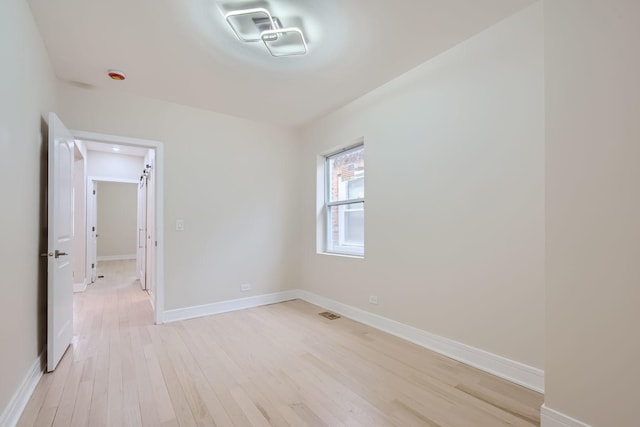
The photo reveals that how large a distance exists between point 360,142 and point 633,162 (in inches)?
98.7

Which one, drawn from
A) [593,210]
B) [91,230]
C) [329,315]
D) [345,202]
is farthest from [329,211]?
[91,230]

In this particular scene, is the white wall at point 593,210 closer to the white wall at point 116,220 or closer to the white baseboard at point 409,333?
the white baseboard at point 409,333

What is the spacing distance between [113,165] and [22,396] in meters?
5.71

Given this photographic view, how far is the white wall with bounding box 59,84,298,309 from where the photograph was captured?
10.8 ft

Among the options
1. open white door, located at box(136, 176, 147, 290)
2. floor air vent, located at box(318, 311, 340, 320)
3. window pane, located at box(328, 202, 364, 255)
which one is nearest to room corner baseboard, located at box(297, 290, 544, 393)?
floor air vent, located at box(318, 311, 340, 320)

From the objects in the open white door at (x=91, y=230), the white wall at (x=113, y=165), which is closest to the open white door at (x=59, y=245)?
the open white door at (x=91, y=230)

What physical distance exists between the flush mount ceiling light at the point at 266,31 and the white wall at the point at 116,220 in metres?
8.89

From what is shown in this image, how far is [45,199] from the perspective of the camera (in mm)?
2457

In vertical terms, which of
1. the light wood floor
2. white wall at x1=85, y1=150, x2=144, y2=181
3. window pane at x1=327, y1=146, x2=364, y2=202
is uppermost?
white wall at x1=85, y1=150, x2=144, y2=181

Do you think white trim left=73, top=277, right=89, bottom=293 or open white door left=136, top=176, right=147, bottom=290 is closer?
white trim left=73, top=277, right=89, bottom=293

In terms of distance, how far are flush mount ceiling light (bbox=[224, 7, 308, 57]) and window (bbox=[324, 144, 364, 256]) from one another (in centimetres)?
156

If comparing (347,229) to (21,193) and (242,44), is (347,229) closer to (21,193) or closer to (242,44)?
(242,44)

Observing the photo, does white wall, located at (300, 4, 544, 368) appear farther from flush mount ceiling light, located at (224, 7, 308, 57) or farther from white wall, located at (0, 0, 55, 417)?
white wall, located at (0, 0, 55, 417)

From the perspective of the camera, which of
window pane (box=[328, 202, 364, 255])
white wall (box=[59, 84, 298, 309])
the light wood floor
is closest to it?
the light wood floor
